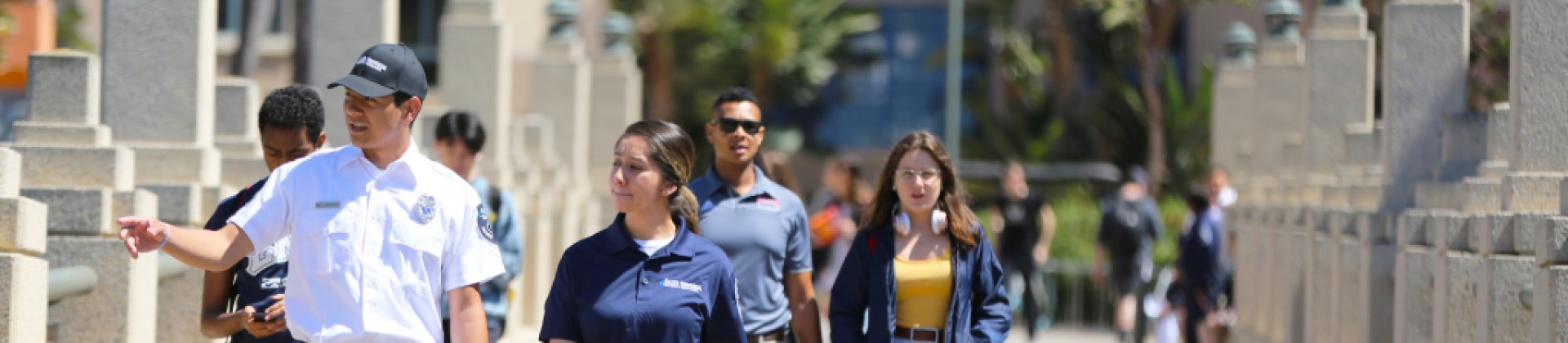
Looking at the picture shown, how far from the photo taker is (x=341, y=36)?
11.7m

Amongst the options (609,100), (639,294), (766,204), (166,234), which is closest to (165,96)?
(766,204)

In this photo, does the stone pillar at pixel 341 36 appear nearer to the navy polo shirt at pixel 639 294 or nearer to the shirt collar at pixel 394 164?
the navy polo shirt at pixel 639 294

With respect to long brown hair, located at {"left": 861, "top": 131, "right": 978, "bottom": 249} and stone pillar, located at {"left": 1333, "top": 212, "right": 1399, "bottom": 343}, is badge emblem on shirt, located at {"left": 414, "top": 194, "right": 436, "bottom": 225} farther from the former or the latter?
stone pillar, located at {"left": 1333, "top": 212, "right": 1399, "bottom": 343}

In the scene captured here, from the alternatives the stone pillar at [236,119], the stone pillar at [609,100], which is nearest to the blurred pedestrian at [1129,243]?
the stone pillar at [609,100]

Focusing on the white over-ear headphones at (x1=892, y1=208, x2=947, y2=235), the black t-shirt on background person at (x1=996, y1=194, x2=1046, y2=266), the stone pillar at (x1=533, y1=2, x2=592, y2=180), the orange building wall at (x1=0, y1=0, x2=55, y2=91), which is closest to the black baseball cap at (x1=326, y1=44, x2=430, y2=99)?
the white over-ear headphones at (x1=892, y1=208, x2=947, y2=235)

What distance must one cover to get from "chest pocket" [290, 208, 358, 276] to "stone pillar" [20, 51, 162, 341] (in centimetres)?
284

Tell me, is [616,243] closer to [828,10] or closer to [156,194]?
→ [156,194]

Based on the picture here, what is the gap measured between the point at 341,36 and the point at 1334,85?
6.79 m

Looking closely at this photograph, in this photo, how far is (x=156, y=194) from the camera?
932 cm

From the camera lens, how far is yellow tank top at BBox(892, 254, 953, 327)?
761 centimetres

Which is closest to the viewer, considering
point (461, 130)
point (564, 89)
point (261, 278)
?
point (261, 278)

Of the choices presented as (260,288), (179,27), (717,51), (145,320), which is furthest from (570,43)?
(717,51)

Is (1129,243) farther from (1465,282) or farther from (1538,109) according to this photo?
(1538,109)

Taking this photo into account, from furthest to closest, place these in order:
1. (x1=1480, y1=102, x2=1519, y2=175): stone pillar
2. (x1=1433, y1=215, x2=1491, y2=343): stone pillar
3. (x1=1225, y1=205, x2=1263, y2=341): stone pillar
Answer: (x1=1225, y1=205, x2=1263, y2=341): stone pillar, (x1=1480, y1=102, x2=1519, y2=175): stone pillar, (x1=1433, y1=215, x2=1491, y2=343): stone pillar
